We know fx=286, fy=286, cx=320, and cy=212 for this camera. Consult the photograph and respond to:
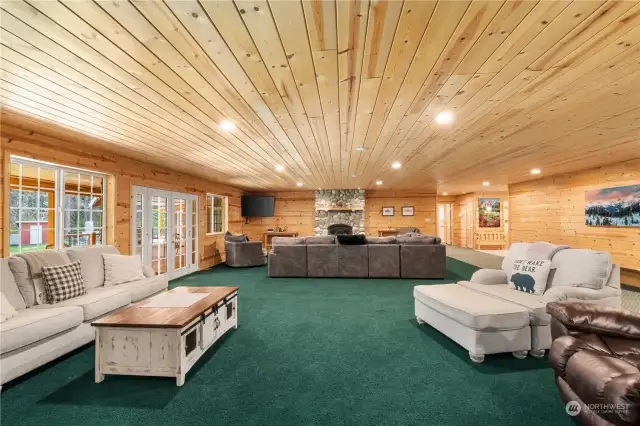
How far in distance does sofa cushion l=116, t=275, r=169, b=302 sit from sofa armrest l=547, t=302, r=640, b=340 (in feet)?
13.5

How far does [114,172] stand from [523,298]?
A: 574 centimetres

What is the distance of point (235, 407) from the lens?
6.27 feet

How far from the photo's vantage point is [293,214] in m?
11.0

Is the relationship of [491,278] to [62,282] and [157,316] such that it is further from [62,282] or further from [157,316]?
[62,282]

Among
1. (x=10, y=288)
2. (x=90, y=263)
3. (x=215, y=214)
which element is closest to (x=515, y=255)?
(x=90, y=263)

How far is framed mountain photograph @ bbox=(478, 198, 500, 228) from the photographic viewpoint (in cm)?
1134

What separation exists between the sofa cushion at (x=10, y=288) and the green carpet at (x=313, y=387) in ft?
2.23

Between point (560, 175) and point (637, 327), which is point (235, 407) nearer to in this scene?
point (637, 327)

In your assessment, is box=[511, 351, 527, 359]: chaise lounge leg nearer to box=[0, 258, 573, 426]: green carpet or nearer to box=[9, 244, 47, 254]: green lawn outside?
box=[0, 258, 573, 426]: green carpet

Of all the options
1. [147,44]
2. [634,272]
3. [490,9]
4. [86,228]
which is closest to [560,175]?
[634,272]

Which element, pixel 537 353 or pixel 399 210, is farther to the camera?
pixel 399 210

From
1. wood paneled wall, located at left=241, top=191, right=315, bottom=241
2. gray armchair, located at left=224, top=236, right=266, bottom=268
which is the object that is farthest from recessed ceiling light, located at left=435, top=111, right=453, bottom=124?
wood paneled wall, located at left=241, top=191, right=315, bottom=241

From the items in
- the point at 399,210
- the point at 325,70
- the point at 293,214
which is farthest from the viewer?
the point at 293,214

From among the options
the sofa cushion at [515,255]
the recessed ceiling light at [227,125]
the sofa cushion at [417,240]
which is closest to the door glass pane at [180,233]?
the recessed ceiling light at [227,125]
